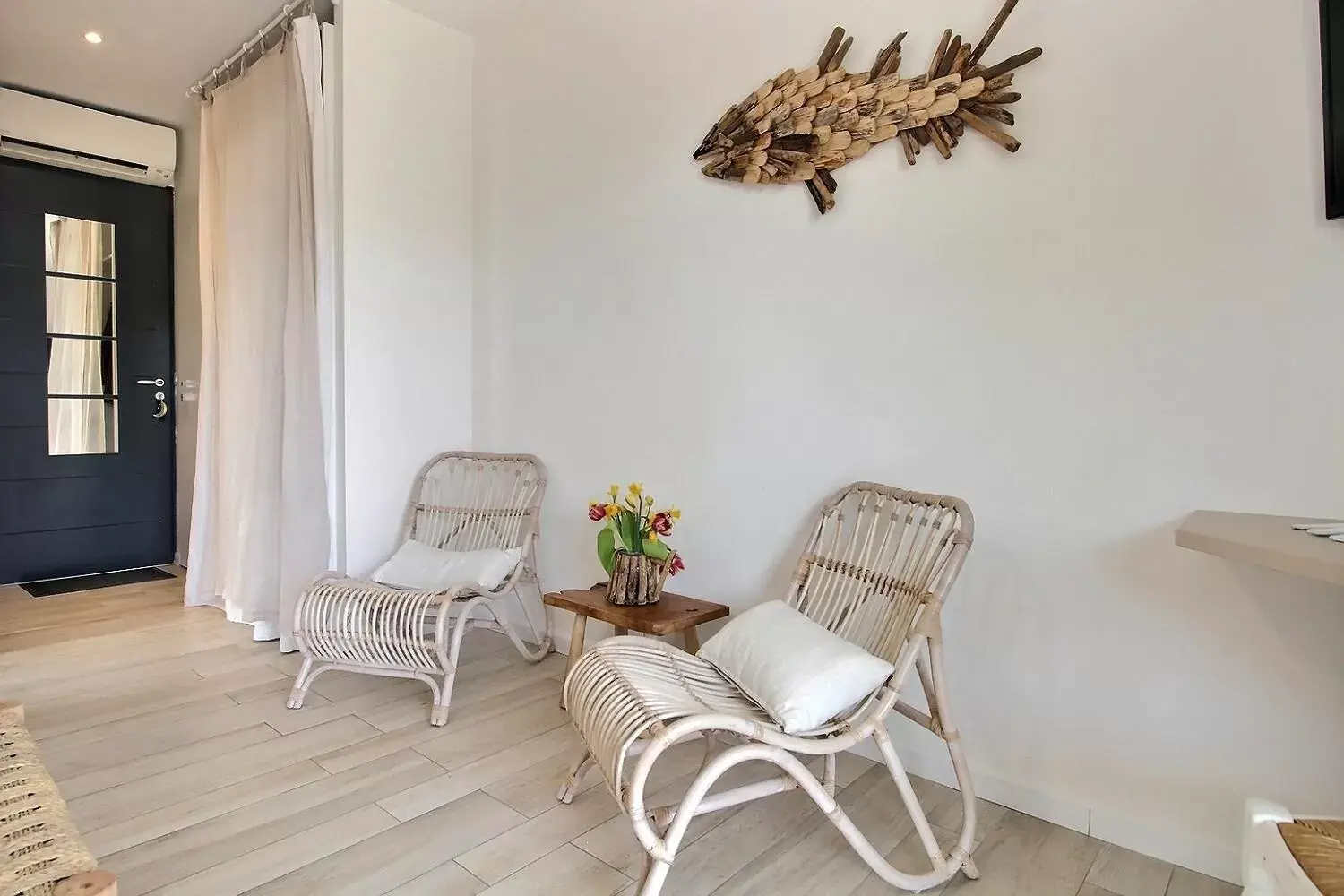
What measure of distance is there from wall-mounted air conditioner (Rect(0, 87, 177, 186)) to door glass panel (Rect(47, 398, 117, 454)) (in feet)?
4.16

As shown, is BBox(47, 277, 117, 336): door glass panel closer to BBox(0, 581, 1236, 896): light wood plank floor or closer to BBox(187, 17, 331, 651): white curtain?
BBox(187, 17, 331, 651): white curtain

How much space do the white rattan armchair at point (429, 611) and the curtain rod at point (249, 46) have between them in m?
1.94

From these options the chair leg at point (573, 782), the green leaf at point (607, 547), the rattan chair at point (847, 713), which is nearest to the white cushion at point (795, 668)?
the rattan chair at point (847, 713)

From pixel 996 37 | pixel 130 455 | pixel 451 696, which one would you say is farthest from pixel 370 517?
pixel 996 37

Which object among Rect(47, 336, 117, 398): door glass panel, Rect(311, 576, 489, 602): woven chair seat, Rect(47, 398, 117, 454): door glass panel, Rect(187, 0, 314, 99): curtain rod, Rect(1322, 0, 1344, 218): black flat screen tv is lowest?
Rect(311, 576, 489, 602): woven chair seat

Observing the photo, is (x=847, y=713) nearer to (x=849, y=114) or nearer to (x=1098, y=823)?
(x=1098, y=823)

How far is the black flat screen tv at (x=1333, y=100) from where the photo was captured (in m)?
1.51

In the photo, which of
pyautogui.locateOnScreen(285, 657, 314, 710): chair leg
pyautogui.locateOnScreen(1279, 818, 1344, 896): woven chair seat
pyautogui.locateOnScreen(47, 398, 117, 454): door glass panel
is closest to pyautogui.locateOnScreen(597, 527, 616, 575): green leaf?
pyautogui.locateOnScreen(285, 657, 314, 710): chair leg

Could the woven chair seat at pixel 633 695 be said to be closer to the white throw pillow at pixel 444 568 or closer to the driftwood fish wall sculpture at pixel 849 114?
the white throw pillow at pixel 444 568

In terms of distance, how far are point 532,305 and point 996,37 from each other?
190 cm

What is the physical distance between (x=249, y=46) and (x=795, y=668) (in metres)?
3.48

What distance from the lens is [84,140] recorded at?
4.27m

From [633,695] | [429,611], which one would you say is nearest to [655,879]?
[633,695]

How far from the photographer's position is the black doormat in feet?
13.6
